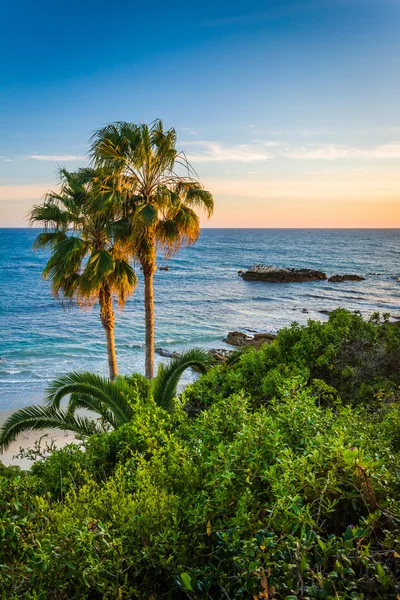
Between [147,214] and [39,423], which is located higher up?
[147,214]

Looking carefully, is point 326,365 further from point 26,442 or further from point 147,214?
point 26,442

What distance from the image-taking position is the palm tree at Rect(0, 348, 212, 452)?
811 cm

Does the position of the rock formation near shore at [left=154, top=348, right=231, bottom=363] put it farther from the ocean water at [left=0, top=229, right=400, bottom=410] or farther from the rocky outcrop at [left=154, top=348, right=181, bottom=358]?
the ocean water at [left=0, top=229, right=400, bottom=410]

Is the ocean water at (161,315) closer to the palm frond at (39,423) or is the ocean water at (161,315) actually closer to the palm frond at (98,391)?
the palm frond at (39,423)

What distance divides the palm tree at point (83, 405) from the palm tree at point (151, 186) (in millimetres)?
4322

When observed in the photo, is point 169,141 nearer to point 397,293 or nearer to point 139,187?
point 139,187

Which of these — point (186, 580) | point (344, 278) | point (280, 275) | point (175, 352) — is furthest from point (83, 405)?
point (344, 278)

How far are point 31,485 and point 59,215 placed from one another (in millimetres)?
9819

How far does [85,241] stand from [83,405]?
17.8ft

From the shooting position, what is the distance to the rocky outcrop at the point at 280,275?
53.6 metres

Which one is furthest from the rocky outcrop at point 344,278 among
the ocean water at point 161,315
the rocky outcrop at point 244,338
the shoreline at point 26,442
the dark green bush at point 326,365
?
the dark green bush at point 326,365

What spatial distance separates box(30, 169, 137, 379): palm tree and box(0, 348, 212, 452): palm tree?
3915 mm

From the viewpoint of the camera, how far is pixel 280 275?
2143 inches

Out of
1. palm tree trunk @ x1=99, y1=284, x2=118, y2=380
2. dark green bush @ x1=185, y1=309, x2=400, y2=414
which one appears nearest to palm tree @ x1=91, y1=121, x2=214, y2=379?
palm tree trunk @ x1=99, y1=284, x2=118, y2=380
